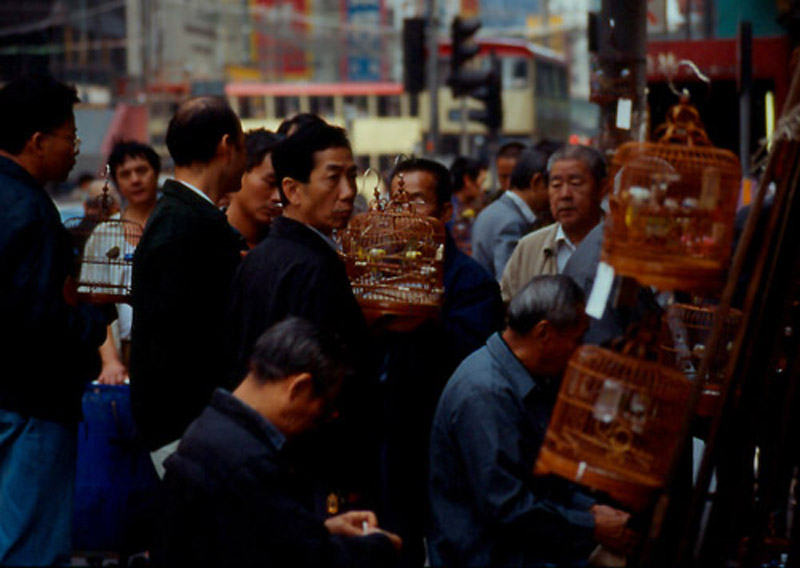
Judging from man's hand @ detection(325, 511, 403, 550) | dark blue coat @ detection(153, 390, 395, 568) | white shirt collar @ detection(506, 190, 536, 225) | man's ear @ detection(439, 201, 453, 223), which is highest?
man's ear @ detection(439, 201, 453, 223)

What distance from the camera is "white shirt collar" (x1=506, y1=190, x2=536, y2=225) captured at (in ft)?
29.0

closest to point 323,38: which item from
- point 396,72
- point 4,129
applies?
point 396,72

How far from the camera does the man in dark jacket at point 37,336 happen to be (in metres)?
4.63

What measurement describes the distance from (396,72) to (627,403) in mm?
60815

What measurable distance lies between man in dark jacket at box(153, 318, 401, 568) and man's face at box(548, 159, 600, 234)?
9.18 feet

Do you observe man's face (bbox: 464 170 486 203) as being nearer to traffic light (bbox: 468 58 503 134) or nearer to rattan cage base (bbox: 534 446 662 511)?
traffic light (bbox: 468 58 503 134)

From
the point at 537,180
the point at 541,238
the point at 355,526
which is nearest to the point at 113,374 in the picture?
the point at 541,238

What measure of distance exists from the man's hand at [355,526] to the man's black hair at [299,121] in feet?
4.73

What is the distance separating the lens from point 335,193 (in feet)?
15.3

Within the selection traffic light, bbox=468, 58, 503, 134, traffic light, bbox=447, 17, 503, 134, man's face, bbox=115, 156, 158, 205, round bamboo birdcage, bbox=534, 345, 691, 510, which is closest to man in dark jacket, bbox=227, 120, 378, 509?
round bamboo birdcage, bbox=534, 345, 691, 510

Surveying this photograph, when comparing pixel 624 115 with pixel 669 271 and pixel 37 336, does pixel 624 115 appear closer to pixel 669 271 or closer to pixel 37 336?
pixel 37 336

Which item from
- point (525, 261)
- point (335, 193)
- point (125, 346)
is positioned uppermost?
point (335, 193)

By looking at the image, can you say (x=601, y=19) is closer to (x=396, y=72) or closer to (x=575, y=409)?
(x=575, y=409)

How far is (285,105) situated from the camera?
40.0m
